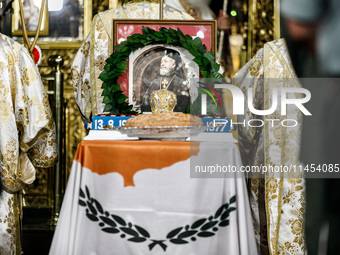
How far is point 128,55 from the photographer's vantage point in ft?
5.94

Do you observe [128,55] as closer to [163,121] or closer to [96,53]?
[96,53]

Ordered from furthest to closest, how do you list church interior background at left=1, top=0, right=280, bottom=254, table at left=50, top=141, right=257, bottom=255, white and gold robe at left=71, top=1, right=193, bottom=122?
church interior background at left=1, top=0, right=280, bottom=254 → white and gold robe at left=71, top=1, right=193, bottom=122 → table at left=50, top=141, right=257, bottom=255

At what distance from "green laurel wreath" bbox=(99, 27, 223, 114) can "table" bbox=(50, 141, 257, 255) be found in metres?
0.48

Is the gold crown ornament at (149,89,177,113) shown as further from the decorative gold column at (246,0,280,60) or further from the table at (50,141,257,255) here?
the decorative gold column at (246,0,280,60)

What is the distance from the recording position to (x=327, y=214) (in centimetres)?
65

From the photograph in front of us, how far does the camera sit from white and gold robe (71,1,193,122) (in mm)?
2045

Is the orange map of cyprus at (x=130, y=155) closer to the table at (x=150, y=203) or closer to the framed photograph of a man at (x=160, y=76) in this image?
the table at (x=150, y=203)

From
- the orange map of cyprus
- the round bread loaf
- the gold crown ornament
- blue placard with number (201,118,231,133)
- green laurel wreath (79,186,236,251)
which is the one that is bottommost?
green laurel wreath (79,186,236,251)

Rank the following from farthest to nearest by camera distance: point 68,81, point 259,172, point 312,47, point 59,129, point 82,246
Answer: point 68,81
point 59,129
point 259,172
point 82,246
point 312,47

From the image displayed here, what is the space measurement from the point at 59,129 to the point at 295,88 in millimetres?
1584

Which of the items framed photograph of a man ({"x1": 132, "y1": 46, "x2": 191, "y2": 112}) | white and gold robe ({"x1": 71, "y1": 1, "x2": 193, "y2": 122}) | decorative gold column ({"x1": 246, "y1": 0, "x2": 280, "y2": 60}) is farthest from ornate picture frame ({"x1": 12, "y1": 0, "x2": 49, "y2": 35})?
framed photograph of a man ({"x1": 132, "y1": 46, "x2": 191, "y2": 112})

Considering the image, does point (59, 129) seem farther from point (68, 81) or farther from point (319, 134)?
point (319, 134)

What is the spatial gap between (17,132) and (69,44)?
159 centimetres

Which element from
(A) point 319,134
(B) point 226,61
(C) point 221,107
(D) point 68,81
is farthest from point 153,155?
(B) point 226,61
